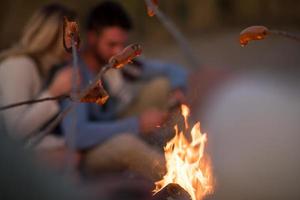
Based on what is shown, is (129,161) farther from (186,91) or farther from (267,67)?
(267,67)

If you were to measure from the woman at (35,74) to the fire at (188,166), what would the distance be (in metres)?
0.86

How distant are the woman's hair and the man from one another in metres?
0.19

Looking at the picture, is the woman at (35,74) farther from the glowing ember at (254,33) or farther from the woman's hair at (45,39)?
the glowing ember at (254,33)

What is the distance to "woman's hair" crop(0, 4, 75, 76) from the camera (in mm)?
4168

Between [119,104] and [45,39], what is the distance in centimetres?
65

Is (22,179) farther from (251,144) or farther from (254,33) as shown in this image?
(251,144)

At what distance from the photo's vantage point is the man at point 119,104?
13.4 feet

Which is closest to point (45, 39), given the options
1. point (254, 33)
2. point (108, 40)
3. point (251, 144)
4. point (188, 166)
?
point (108, 40)

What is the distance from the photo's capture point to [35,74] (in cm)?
409

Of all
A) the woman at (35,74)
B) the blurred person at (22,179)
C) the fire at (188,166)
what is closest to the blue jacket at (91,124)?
the woman at (35,74)

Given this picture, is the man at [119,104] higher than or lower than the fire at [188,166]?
higher

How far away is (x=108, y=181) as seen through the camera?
12.9 ft

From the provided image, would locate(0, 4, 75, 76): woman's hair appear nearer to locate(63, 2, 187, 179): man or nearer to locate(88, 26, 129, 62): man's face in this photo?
locate(63, 2, 187, 179): man

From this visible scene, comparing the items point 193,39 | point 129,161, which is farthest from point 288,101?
point 129,161
